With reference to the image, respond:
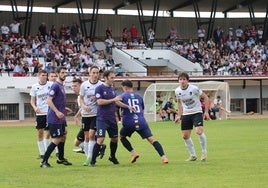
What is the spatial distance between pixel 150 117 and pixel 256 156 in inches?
1108

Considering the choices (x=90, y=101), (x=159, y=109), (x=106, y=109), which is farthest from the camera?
(x=159, y=109)

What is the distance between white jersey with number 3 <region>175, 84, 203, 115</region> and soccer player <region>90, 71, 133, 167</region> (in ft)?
5.33

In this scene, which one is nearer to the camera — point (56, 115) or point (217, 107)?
point (56, 115)

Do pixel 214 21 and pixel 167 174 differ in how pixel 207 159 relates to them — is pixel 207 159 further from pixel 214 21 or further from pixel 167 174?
pixel 214 21

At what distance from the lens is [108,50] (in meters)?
56.7

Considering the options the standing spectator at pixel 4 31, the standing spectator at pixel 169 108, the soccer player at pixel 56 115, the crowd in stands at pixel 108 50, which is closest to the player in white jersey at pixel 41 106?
the soccer player at pixel 56 115

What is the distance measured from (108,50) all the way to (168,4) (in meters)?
11.7

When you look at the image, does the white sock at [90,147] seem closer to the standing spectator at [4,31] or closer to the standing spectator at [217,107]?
the standing spectator at [217,107]

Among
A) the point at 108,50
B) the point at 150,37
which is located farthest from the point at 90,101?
the point at 150,37

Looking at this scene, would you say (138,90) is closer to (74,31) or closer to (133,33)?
(74,31)

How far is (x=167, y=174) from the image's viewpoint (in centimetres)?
1442

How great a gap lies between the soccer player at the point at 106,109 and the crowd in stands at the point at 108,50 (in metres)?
28.9

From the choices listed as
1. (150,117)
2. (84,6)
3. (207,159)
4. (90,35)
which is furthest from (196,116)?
(84,6)

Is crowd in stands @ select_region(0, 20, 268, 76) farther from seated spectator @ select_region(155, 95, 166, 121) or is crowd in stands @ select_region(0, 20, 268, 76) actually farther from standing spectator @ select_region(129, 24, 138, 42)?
seated spectator @ select_region(155, 95, 166, 121)
